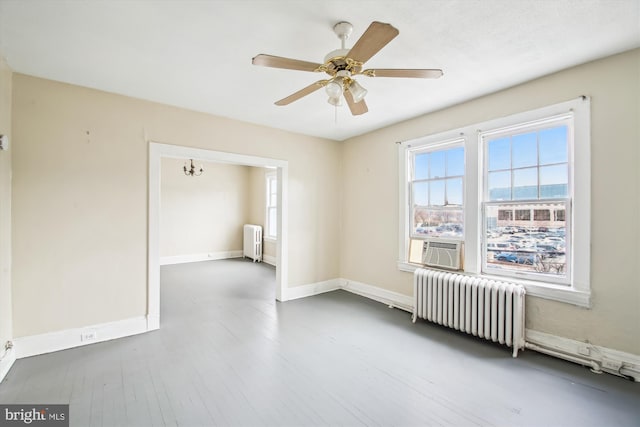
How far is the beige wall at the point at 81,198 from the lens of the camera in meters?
2.71

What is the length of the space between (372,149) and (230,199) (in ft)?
17.0

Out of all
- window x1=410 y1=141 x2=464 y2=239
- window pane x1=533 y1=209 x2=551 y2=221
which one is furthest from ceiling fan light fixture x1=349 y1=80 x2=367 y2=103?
window pane x1=533 y1=209 x2=551 y2=221

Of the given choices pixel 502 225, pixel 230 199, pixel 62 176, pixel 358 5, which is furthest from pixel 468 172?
pixel 230 199

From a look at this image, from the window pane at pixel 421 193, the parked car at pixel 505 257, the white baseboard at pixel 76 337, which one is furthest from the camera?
the window pane at pixel 421 193

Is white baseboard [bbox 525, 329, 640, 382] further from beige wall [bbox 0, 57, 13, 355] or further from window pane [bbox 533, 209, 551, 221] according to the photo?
beige wall [bbox 0, 57, 13, 355]

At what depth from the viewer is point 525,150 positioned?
118 inches

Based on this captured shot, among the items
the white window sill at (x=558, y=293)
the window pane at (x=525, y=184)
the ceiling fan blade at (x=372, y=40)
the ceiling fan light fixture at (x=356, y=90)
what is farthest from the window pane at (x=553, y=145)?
the ceiling fan blade at (x=372, y=40)

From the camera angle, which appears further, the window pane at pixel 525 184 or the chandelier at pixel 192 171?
the chandelier at pixel 192 171

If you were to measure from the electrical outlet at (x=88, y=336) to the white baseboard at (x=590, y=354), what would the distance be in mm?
4554

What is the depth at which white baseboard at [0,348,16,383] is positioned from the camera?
2.34m

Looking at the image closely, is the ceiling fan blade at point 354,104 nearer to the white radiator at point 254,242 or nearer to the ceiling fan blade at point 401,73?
the ceiling fan blade at point 401,73

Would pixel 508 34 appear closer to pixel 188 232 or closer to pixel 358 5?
pixel 358 5

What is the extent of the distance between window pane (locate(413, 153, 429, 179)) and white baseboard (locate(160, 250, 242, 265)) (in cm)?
605

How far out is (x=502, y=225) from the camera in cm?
319
